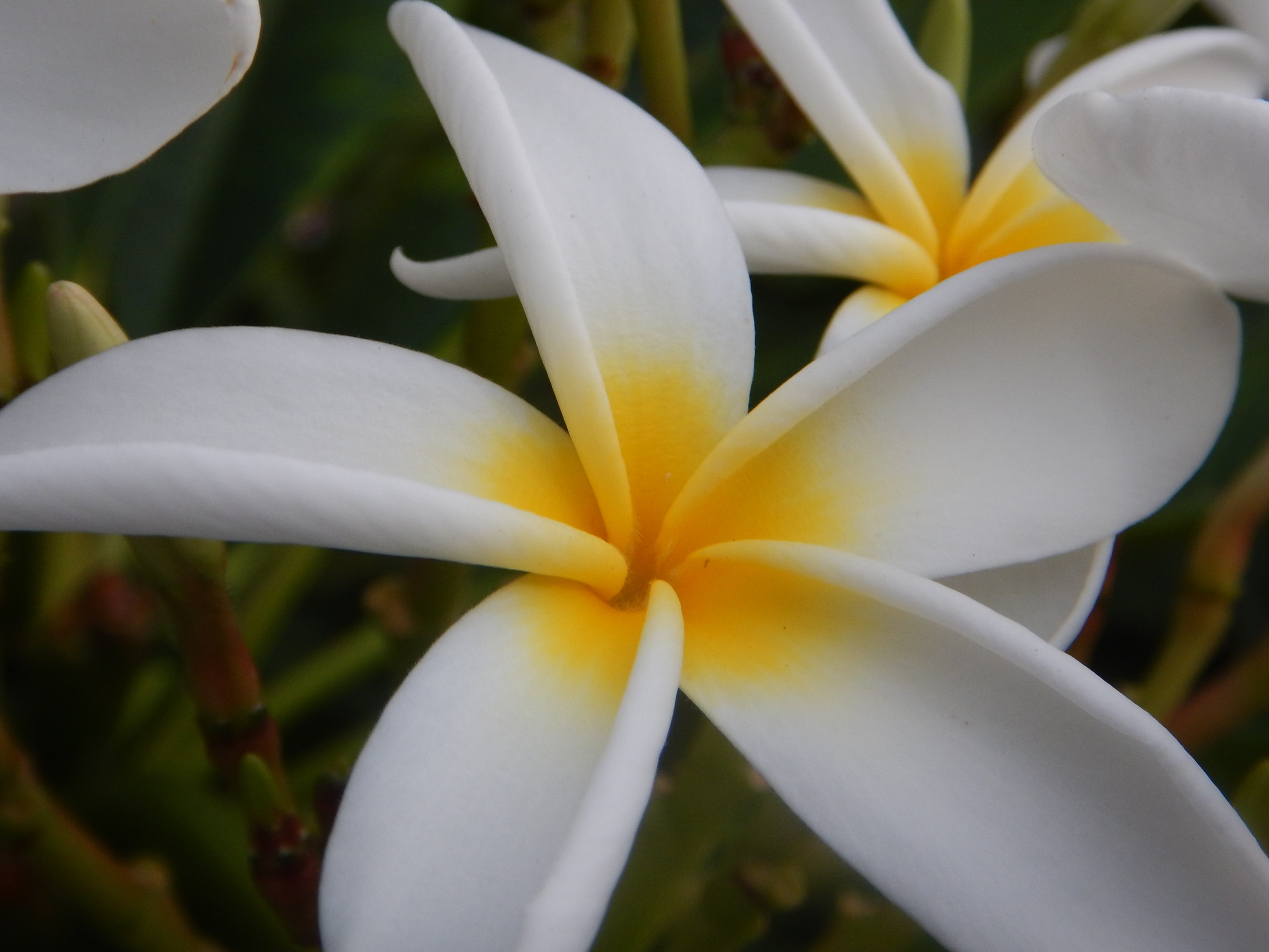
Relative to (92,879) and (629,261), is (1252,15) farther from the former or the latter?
(92,879)

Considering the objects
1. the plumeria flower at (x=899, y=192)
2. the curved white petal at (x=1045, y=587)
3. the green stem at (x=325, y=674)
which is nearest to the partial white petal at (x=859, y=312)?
the plumeria flower at (x=899, y=192)

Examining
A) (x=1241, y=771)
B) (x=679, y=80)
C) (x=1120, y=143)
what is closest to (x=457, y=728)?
(x=1120, y=143)

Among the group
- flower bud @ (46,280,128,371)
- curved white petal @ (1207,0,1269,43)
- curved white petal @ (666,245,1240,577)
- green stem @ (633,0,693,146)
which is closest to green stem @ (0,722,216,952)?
flower bud @ (46,280,128,371)

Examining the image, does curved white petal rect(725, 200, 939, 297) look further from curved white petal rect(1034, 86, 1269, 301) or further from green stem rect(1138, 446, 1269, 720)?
green stem rect(1138, 446, 1269, 720)

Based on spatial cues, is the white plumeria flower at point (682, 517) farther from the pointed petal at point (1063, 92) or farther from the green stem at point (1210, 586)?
the green stem at point (1210, 586)

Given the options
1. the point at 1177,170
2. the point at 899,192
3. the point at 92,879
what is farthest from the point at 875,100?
the point at 92,879

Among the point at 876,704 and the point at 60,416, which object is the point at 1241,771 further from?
the point at 60,416

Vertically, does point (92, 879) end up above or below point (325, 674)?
above
